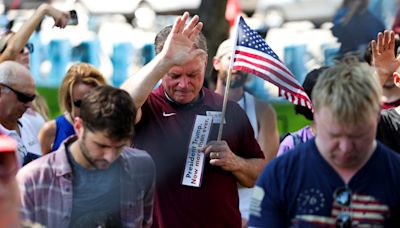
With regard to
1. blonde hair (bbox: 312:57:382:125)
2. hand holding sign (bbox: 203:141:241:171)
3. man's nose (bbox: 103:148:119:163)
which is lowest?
man's nose (bbox: 103:148:119:163)

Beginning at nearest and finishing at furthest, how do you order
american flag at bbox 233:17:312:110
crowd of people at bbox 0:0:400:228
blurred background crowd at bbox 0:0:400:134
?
1. crowd of people at bbox 0:0:400:228
2. american flag at bbox 233:17:312:110
3. blurred background crowd at bbox 0:0:400:134

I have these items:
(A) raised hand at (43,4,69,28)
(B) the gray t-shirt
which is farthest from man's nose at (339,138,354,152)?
(A) raised hand at (43,4,69,28)

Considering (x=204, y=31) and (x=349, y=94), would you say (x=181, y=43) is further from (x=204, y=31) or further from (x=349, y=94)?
(x=204, y=31)

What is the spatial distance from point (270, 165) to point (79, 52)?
34.0ft

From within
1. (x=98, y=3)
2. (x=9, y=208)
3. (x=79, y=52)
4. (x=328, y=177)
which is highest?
(x=98, y=3)

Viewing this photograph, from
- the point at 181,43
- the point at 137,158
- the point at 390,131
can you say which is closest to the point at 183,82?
the point at 181,43

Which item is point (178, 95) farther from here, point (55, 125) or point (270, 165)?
point (55, 125)

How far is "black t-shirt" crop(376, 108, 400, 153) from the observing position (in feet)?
18.0

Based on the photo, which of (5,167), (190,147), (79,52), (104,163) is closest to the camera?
(5,167)

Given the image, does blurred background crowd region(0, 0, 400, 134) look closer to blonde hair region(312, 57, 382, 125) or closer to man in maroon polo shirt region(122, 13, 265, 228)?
man in maroon polo shirt region(122, 13, 265, 228)

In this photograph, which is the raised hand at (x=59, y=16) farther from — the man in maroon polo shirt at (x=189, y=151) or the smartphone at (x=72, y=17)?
the man in maroon polo shirt at (x=189, y=151)

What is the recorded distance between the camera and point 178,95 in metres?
5.39

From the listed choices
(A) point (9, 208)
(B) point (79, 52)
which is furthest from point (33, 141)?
(B) point (79, 52)

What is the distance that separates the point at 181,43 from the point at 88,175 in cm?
97
